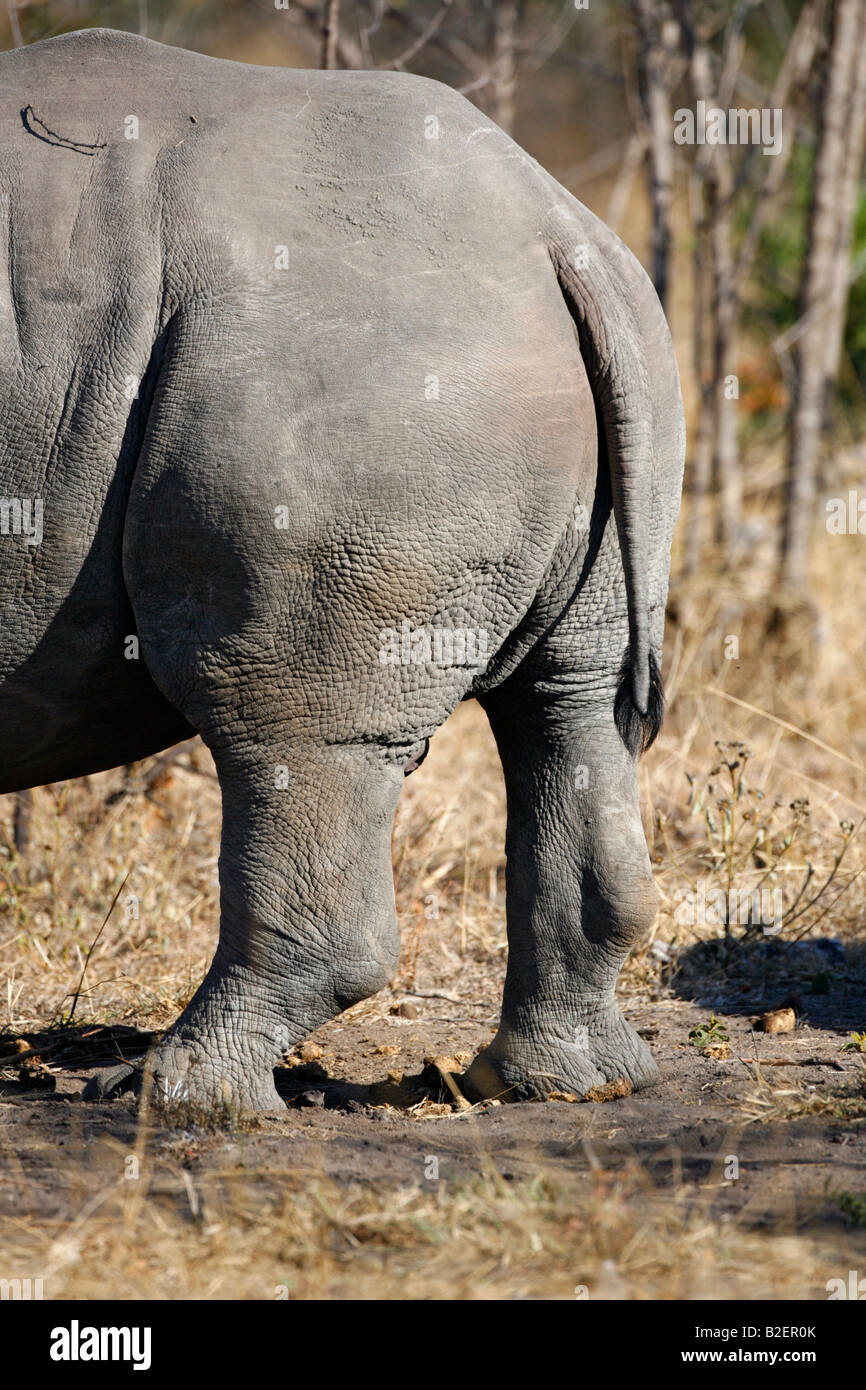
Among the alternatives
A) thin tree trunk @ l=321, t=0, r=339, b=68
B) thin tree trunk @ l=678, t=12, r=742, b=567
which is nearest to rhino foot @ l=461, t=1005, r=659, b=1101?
thin tree trunk @ l=321, t=0, r=339, b=68

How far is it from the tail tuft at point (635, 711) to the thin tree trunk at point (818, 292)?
4459 millimetres

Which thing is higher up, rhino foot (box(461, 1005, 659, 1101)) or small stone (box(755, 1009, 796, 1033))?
small stone (box(755, 1009, 796, 1033))

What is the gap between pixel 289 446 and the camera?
3086mm

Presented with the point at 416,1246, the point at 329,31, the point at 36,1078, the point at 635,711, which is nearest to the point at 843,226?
the point at 329,31

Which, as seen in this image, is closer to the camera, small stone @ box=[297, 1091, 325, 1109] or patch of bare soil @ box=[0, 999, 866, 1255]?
patch of bare soil @ box=[0, 999, 866, 1255]

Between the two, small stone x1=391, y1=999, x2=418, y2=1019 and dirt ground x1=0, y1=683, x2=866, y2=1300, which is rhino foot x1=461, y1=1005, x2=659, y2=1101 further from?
small stone x1=391, y1=999, x2=418, y2=1019

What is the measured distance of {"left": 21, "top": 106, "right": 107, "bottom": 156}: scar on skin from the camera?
10.9ft

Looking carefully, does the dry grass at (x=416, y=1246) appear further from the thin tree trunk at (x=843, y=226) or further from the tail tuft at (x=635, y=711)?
the thin tree trunk at (x=843, y=226)

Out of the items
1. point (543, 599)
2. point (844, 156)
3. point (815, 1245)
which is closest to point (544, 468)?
point (543, 599)

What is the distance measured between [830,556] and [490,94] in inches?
134

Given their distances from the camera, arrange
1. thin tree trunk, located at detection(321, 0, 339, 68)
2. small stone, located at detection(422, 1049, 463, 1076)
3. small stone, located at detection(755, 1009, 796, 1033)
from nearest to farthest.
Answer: small stone, located at detection(422, 1049, 463, 1076) < small stone, located at detection(755, 1009, 796, 1033) < thin tree trunk, located at detection(321, 0, 339, 68)

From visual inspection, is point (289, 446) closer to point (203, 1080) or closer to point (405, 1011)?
point (203, 1080)

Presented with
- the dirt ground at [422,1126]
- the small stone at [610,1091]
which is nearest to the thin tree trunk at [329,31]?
the dirt ground at [422,1126]

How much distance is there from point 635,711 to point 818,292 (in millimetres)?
4943
